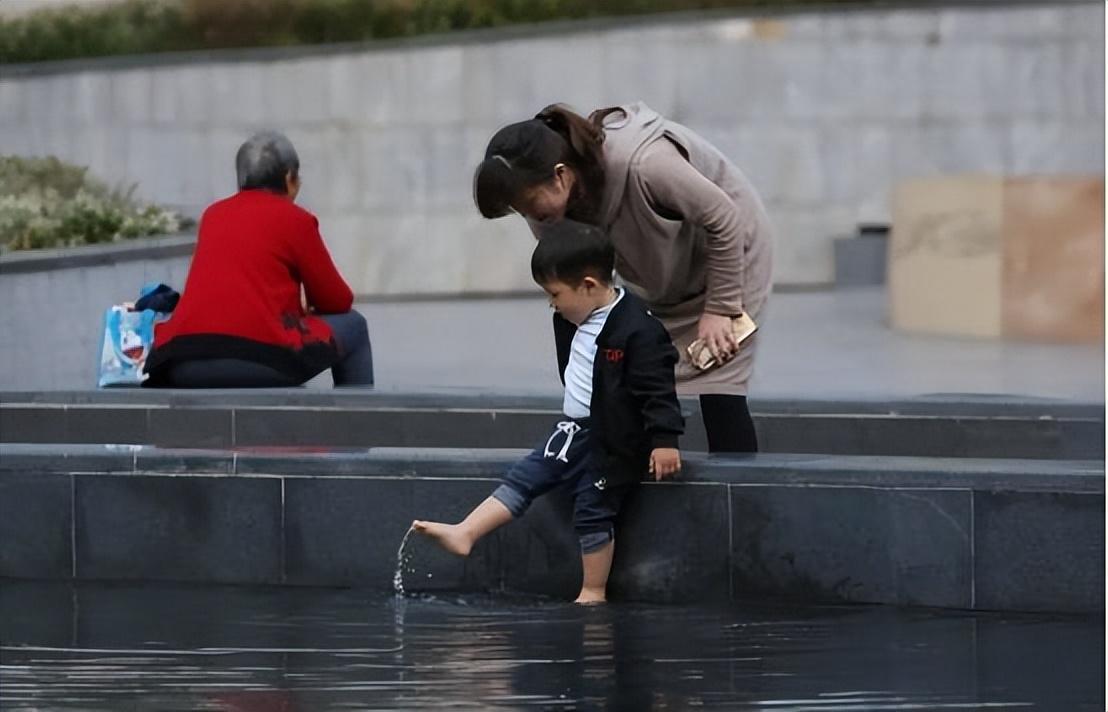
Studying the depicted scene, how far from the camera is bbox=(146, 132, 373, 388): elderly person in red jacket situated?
8414mm

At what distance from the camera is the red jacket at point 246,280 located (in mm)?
8391

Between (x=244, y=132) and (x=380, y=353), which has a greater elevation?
(x=244, y=132)

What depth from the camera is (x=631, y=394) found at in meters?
6.22

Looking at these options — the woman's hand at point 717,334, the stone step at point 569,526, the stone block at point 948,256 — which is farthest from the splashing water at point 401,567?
the stone block at point 948,256

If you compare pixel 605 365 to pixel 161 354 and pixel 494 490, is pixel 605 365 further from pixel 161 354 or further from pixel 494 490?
pixel 161 354

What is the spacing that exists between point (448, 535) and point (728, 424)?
3.01 ft

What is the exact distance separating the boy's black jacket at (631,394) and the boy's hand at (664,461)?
0.9 inches

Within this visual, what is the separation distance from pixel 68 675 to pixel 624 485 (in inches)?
64.8

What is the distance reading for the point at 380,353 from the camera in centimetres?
1365

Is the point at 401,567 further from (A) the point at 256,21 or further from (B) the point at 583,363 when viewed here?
(A) the point at 256,21

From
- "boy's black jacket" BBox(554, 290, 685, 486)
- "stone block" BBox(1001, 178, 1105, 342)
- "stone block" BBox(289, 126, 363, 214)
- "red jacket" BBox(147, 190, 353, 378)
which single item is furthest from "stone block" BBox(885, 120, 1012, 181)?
"boy's black jacket" BBox(554, 290, 685, 486)

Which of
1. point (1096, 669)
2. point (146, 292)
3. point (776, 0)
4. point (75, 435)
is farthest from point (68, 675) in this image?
point (776, 0)

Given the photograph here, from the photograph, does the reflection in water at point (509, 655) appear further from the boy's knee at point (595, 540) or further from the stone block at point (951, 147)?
the stone block at point (951, 147)

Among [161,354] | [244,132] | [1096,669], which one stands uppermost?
[244,132]
